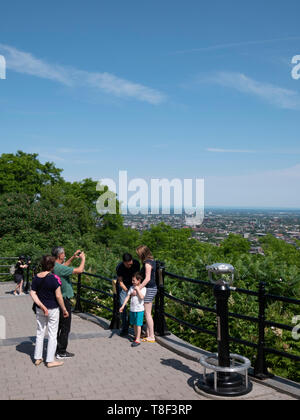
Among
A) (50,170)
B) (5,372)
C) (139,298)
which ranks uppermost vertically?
(50,170)

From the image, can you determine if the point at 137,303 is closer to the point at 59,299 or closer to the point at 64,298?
the point at 64,298

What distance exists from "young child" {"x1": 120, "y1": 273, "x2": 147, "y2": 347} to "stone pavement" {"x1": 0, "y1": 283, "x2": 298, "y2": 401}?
24 cm

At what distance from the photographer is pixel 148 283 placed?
739cm

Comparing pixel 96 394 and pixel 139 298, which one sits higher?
Answer: pixel 139 298

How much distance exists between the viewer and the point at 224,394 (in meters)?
4.82

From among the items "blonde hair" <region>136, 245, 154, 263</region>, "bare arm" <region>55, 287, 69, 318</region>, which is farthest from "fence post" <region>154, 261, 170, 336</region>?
"bare arm" <region>55, 287, 69, 318</region>

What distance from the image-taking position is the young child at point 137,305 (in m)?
7.15

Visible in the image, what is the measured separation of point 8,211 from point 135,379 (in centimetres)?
3047

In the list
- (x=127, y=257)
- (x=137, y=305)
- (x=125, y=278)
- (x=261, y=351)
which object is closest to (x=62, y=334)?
(x=137, y=305)

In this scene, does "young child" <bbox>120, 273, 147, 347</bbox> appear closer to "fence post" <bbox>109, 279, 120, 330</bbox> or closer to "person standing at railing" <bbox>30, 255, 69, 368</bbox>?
"fence post" <bbox>109, 279, 120, 330</bbox>

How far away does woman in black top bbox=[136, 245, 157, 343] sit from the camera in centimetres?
723

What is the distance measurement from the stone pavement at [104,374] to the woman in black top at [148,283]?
26 cm

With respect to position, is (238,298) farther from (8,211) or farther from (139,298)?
(8,211)
